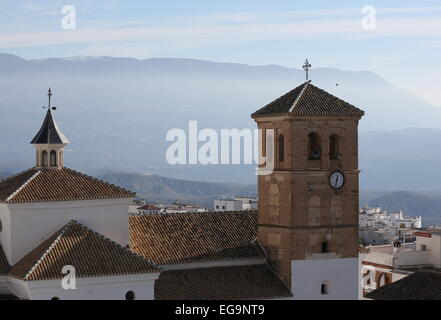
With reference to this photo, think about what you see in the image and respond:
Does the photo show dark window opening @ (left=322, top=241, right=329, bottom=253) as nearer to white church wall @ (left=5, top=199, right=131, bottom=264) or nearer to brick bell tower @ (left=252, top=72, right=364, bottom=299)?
brick bell tower @ (left=252, top=72, right=364, bottom=299)

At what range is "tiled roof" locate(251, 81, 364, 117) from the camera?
3722 centimetres

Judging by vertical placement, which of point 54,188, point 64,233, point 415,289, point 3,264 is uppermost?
point 54,188

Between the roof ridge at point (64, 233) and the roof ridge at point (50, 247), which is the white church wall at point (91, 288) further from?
the roof ridge at point (64, 233)

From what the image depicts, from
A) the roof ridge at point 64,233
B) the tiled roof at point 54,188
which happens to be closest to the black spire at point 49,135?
the tiled roof at point 54,188

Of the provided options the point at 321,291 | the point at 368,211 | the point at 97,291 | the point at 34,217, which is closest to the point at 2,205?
A: the point at 34,217

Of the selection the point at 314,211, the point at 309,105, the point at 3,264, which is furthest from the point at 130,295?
the point at 309,105

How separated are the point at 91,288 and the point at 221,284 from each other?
5.15 meters

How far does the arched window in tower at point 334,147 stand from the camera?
3781cm

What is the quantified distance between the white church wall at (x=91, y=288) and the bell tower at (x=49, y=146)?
4608 mm

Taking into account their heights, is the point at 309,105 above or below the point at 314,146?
above

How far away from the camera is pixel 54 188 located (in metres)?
34.0

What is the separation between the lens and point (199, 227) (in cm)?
3709

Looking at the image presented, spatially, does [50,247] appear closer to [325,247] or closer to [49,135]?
[49,135]
